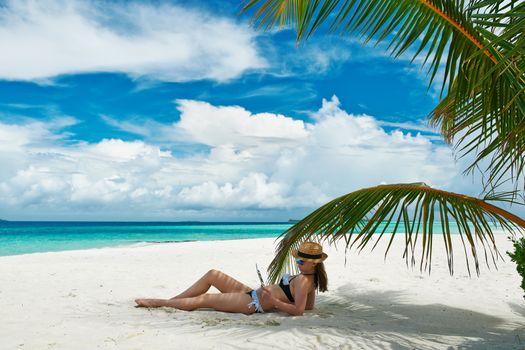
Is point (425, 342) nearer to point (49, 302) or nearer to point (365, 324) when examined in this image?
point (365, 324)

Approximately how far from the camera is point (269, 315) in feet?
15.7

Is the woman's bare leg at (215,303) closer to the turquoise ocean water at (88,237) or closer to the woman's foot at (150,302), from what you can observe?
the woman's foot at (150,302)

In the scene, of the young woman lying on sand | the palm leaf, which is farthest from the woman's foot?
the palm leaf

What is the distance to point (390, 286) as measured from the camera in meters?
6.86

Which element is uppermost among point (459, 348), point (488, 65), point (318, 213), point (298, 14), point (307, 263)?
point (298, 14)

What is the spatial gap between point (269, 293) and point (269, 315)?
22 centimetres

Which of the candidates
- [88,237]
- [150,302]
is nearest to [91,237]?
[88,237]

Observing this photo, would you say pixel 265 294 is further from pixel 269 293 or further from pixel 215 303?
pixel 215 303

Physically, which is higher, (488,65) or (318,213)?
(488,65)

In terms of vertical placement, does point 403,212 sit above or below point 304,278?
above

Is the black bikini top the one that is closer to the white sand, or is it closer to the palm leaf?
the white sand

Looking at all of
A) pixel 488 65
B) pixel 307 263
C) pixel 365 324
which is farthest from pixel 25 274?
pixel 488 65

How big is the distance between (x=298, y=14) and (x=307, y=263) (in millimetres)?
2453

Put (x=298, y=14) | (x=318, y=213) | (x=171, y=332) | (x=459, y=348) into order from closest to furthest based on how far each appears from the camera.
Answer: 1. (x=459, y=348)
2. (x=171, y=332)
3. (x=318, y=213)
4. (x=298, y=14)
